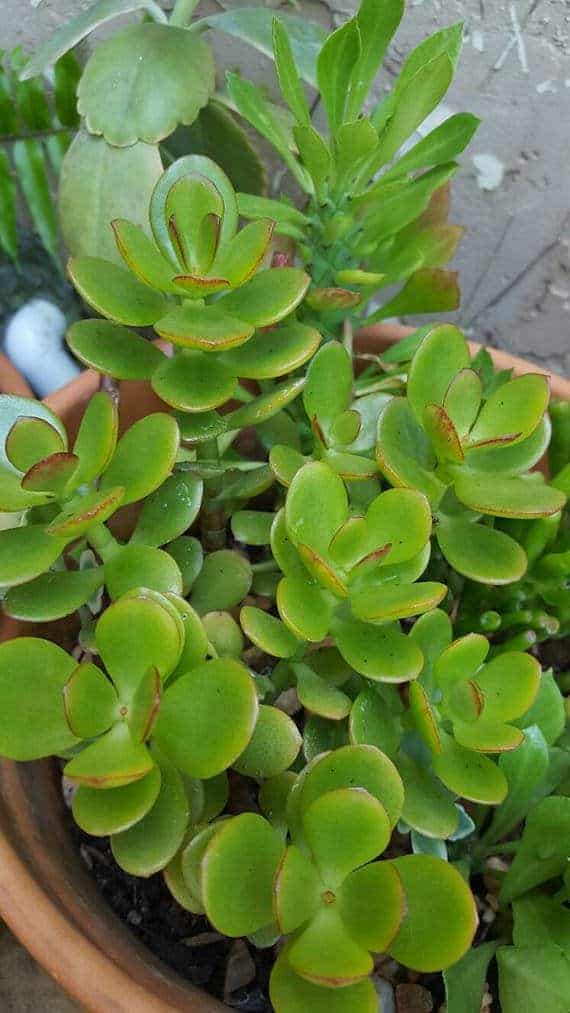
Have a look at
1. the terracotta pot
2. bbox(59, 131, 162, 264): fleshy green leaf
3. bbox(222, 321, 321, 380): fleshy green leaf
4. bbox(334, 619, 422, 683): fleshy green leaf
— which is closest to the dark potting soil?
the terracotta pot

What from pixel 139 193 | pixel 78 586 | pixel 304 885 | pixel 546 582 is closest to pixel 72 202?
pixel 139 193

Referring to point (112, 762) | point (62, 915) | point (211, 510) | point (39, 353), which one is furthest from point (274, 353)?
point (39, 353)

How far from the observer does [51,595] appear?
21.0 inches

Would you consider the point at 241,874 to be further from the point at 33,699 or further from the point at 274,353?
the point at 274,353

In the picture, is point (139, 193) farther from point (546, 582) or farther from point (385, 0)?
point (546, 582)

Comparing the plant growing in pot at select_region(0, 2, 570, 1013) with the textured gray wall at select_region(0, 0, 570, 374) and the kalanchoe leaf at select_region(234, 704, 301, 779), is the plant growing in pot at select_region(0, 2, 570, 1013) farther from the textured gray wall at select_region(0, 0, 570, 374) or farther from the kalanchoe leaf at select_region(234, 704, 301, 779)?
the textured gray wall at select_region(0, 0, 570, 374)

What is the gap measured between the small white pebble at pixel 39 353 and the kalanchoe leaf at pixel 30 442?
64 cm

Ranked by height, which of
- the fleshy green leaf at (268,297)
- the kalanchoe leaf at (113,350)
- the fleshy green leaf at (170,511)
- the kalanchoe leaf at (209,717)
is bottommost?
the kalanchoe leaf at (209,717)

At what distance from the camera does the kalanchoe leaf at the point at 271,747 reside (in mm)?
509

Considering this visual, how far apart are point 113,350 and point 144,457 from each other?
0.28 ft

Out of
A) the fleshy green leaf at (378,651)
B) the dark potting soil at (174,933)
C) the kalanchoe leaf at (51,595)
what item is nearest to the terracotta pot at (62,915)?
the dark potting soil at (174,933)

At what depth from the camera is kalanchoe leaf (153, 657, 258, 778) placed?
Answer: 0.44 meters

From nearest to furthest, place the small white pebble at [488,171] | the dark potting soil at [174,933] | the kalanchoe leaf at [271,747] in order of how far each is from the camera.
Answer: the kalanchoe leaf at [271,747], the dark potting soil at [174,933], the small white pebble at [488,171]

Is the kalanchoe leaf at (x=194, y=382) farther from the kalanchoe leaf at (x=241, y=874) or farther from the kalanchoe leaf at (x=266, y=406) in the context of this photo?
the kalanchoe leaf at (x=241, y=874)
